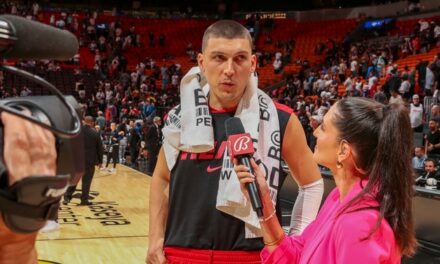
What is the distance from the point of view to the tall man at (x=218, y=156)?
203cm

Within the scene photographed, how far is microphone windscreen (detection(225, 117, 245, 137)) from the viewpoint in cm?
198

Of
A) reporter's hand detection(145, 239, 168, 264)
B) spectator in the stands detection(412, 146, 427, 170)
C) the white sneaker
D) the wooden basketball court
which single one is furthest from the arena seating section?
the white sneaker

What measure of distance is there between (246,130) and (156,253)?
0.59 metres

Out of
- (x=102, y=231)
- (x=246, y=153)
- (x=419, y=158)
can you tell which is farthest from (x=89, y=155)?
(x=246, y=153)

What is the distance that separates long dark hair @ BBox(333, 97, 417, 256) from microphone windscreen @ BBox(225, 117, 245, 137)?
1.32ft

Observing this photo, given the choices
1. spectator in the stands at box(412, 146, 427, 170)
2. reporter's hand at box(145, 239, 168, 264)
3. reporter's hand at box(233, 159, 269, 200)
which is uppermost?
reporter's hand at box(233, 159, 269, 200)

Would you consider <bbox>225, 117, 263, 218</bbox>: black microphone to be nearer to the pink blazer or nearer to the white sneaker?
the pink blazer

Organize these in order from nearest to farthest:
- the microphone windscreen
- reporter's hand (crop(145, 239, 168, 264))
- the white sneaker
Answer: the white sneaker, the microphone windscreen, reporter's hand (crop(145, 239, 168, 264))

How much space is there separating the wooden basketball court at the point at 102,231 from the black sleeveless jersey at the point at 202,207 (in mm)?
3456

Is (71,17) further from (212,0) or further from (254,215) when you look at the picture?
(254,215)

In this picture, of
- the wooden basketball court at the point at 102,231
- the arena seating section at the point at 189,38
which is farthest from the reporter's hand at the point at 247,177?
the arena seating section at the point at 189,38

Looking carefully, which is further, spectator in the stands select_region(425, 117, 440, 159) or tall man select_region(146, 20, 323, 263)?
spectator in the stands select_region(425, 117, 440, 159)

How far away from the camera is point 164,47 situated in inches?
1065

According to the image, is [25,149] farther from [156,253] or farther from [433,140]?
[433,140]
